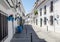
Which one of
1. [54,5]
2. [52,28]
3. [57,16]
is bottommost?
[52,28]

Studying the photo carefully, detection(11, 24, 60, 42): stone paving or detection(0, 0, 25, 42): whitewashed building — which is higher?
detection(0, 0, 25, 42): whitewashed building

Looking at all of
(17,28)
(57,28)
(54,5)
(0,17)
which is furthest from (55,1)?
(0,17)

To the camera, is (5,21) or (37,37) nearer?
(5,21)

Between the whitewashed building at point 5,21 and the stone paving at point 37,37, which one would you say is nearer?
the whitewashed building at point 5,21

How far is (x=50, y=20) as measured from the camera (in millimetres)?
28188

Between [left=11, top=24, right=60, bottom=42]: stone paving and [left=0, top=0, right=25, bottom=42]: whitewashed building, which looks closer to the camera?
[left=0, top=0, right=25, bottom=42]: whitewashed building

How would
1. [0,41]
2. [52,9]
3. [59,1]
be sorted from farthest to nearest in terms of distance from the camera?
[52,9], [59,1], [0,41]

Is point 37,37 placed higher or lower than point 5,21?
lower

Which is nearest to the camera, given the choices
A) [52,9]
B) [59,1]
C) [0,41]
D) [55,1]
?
[0,41]

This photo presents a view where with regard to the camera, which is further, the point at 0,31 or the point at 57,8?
the point at 57,8

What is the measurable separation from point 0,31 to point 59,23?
16.8 meters

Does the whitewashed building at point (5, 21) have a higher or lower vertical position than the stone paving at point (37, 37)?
higher

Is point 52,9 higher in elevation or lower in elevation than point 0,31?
higher

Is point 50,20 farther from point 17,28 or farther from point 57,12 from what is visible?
point 17,28
